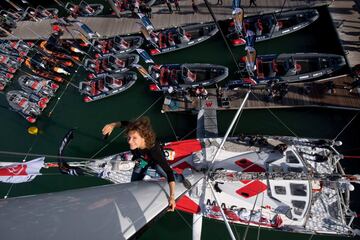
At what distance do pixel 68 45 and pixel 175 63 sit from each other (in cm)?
1317

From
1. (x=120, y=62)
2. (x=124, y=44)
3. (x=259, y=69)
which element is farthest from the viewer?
(x=124, y=44)

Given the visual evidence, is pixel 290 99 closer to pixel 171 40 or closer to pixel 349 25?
pixel 349 25

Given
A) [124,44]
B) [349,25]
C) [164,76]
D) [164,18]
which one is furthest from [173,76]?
[349,25]

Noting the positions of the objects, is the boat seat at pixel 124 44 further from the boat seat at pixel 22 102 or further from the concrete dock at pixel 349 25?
the concrete dock at pixel 349 25

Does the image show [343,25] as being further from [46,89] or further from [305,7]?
[46,89]

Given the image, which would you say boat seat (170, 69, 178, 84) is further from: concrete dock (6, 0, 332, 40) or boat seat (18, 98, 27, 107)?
boat seat (18, 98, 27, 107)

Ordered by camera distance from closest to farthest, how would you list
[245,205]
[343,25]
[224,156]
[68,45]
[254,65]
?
1. [245,205]
2. [224,156]
3. [254,65]
4. [343,25]
5. [68,45]

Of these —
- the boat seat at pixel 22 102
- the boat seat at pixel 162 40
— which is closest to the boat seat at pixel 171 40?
the boat seat at pixel 162 40

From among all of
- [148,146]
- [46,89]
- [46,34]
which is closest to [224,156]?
[148,146]

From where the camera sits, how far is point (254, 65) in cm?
2248

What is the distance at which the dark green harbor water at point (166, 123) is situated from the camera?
2097 cm

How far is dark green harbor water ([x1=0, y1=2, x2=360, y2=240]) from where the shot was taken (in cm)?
2097

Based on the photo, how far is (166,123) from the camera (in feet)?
82.1

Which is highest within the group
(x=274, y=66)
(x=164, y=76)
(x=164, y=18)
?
(x=164, y=18)
